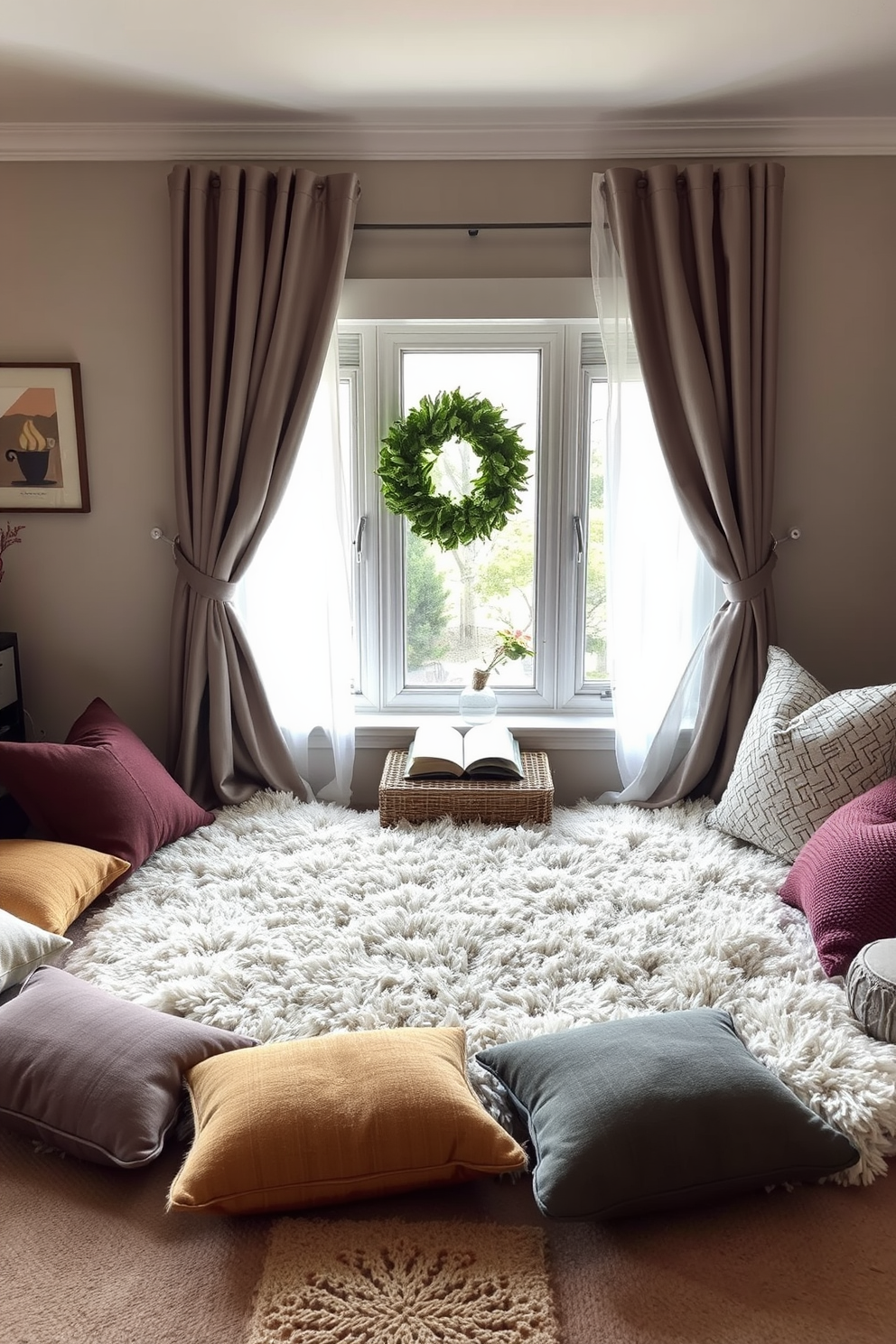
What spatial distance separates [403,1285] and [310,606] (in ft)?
7.01

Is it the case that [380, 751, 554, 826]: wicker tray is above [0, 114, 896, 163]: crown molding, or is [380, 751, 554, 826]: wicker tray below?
below

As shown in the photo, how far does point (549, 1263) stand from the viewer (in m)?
1.31

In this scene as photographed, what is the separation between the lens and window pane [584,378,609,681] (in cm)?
315

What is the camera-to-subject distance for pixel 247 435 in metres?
2.95

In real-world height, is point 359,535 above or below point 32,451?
below

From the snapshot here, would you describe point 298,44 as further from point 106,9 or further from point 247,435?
point 247,435

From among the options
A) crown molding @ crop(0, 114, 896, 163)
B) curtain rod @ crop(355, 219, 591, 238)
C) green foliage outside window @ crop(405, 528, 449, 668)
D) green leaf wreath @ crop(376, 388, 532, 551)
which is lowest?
green foliage outside window @ crop(405, 528, 449, 668)

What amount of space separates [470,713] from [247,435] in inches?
43.7

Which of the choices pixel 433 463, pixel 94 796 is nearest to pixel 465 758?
pixel 433 463

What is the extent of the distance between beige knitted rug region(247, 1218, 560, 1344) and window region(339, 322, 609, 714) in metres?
2.11

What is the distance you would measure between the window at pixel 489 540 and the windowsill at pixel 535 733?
12 centimetres

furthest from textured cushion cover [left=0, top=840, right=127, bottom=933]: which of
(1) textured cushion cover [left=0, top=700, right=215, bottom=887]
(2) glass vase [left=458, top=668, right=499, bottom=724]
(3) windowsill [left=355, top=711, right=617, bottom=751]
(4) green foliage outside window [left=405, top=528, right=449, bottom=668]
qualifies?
(4) green foliage outside window [left=405, top=528, right=449, bottom=668]

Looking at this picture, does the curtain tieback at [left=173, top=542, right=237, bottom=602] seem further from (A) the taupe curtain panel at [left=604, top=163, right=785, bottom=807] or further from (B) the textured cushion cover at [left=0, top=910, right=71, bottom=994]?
(A) the taupe curtain panel at [left=604, top=163, right=785, bottom=807]

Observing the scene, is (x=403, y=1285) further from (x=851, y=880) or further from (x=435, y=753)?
(x=435, y=753)
